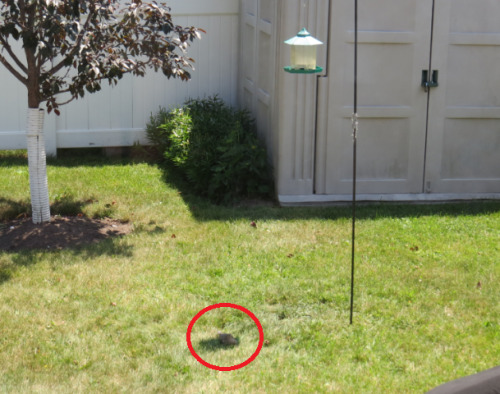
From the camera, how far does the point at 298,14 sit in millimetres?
7133

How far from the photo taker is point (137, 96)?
Answer: 927 centimetres

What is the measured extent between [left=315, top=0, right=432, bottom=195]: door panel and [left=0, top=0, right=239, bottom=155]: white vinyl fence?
2.42 meters

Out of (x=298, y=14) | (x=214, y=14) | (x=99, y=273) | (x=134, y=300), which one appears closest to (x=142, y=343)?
(x=134, y=300)

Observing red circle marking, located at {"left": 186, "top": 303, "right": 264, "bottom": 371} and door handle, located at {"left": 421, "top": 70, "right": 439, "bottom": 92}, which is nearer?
red circle marking, located at {"left": 186, "top": 303, "right": 264, "bottom": 371}

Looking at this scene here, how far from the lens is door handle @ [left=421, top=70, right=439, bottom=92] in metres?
7.46

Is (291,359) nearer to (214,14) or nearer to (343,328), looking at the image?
(343,328)

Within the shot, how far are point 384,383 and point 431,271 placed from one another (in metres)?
1.74

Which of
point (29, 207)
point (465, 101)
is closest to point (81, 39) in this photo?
point (29, 207)

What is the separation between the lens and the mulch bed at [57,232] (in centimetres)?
622

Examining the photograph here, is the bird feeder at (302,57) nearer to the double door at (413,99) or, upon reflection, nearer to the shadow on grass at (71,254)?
the shadow on grass at (71,254)

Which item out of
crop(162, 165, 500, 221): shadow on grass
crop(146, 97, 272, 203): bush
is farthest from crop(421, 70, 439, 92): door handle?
crop(146, 97, 272, 203): bush

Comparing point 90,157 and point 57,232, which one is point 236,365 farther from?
point 90,157

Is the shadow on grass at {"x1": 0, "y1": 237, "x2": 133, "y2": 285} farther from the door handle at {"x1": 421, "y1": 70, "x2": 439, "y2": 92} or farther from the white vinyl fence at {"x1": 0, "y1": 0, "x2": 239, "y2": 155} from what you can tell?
the door handle at {"x1": 421, "y1": 70, "x2": 439, "y2": 92}

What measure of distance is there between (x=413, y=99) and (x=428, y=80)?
0.75ft
